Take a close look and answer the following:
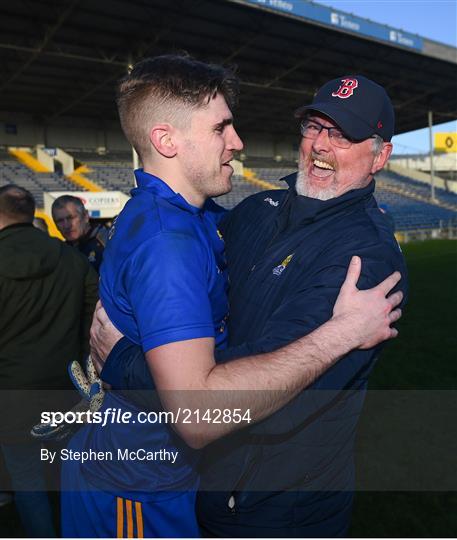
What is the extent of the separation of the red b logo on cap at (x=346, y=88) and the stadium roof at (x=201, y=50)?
18.9 meters

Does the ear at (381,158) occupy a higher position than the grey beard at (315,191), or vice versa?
the ear at (381,158)

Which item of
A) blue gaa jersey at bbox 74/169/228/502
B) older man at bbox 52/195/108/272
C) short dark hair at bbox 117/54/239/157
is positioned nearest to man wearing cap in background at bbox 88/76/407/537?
blue gaa jersey at bbox 74/169/228/502

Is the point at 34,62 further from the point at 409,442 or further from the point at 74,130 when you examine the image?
the point at 409,442

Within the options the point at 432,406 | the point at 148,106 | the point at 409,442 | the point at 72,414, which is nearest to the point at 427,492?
the point at 409,442

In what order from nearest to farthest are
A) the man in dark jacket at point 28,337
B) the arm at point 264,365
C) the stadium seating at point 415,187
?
1. the arm at point 264,365
2. the man in dark jacket at point 28,337
3. the stadium seating at point 415,187

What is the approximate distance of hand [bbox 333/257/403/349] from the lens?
1.43 meters

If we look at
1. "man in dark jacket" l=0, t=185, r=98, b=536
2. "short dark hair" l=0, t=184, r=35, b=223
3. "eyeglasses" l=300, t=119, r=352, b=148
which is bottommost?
"man in dark jacket" l=0, t=185, r=98, b=536

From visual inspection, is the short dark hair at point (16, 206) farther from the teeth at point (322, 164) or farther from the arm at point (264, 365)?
the arm at point (264, 365)

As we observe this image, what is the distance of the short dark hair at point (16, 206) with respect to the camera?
3.12 metres

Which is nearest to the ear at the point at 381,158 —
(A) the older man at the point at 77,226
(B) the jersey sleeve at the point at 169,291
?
(B) the jersey sleeve at the point at 169,291

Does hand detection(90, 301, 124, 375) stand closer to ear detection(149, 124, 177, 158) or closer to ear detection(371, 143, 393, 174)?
ear detection(149, 124, 177, 158)

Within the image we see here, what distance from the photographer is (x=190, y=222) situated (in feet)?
5.00

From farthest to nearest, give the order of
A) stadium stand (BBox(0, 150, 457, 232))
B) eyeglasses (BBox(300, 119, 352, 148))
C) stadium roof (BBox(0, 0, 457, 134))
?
1. stadium stand (BBox(0, 150, 457, 232))
2. stadium roof (BBox(0, 0, 457, 134))
3. eyeglasses (BBox(300, 119, 352, 148))

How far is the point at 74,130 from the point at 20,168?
555 cm
